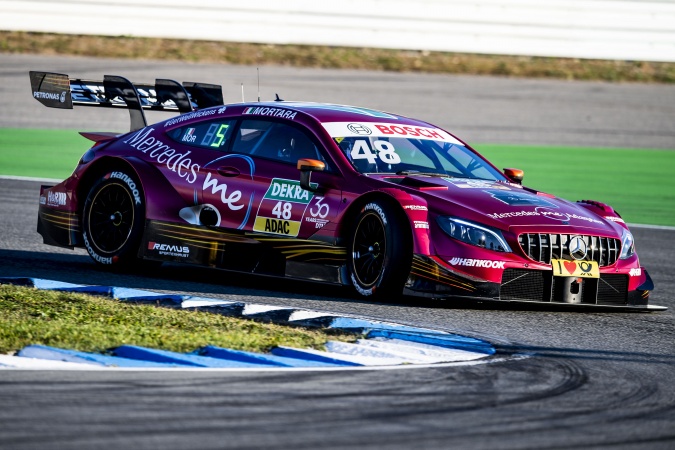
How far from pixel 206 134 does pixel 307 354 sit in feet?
13.6

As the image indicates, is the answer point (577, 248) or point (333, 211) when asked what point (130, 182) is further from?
A: point (577, 248)

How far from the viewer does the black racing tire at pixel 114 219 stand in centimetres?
1062

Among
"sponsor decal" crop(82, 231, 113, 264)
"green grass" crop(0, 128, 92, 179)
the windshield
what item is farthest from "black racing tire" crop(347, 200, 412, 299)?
"green grass" crop(0, 128, 92, 179)

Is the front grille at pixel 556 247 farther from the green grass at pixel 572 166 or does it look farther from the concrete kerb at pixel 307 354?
the green grass at pixel 572 166

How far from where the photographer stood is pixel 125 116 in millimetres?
23562

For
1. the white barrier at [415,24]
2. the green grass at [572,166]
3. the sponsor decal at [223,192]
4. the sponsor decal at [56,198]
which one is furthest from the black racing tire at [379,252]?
the white barrier at [415,24]

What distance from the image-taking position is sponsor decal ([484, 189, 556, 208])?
951 centimetres

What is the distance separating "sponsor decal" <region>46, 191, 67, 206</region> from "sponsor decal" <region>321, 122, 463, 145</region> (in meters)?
2.41

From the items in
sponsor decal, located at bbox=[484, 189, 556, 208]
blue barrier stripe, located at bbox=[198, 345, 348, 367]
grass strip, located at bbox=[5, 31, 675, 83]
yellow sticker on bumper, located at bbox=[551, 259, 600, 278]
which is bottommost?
blue barrier stripe, located at bbox=[198, 345, 348, 367]

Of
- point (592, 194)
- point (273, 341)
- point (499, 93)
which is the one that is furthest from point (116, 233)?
point (499, 93)

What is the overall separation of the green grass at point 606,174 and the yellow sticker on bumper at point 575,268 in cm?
689

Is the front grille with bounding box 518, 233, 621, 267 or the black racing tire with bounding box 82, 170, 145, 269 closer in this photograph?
the front grille with bounding box 518, 233, 621, 267

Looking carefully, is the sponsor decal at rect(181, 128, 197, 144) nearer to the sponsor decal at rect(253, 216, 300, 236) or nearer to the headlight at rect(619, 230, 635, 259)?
the sponsor decal at rect(253, 216, 300, 236)

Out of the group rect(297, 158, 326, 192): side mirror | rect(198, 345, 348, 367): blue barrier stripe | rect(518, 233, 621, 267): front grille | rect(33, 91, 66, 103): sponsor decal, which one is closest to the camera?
rect(198, 345, 348, 367): blue barrier stripe
